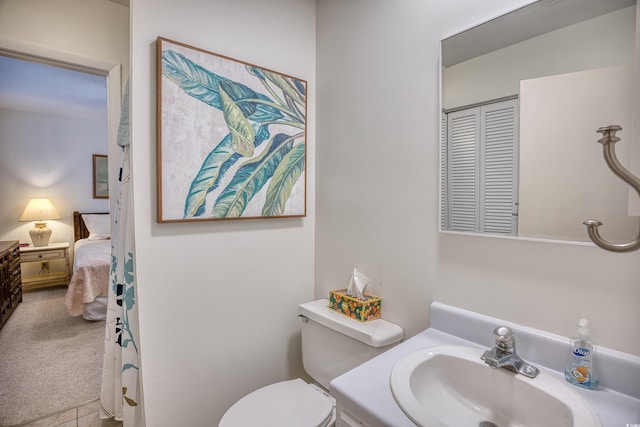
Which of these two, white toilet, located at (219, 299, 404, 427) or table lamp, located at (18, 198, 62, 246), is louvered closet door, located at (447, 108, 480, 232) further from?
table lamp, located at (18, 198, 62, 246)

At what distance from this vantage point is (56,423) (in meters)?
1.83

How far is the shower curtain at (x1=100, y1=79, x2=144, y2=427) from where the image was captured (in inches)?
51.7

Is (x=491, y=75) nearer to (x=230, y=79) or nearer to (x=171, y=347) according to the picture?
(x=230, y=79)

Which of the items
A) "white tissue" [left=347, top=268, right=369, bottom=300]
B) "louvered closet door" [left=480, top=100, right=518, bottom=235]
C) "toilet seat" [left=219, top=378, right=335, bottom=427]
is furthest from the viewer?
"white tissue" [left=347, top=268, right=369, bottom=300]

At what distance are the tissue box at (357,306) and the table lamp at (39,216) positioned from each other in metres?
4.65

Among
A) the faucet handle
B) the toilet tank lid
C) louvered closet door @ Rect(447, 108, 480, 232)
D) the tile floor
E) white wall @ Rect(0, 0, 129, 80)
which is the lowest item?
the tile floor

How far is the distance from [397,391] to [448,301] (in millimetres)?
501

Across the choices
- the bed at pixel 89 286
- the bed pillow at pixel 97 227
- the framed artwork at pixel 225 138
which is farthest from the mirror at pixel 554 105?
the bed pillow at pixel 97 227

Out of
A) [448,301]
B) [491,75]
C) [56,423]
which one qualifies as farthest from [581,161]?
[56,423]

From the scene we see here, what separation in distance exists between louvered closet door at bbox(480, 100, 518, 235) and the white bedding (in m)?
3.38

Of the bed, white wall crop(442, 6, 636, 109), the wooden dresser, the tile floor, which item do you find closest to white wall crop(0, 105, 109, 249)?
the wooden dresser

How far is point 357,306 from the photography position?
139 centimetres

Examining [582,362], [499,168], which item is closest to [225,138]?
[499,168]

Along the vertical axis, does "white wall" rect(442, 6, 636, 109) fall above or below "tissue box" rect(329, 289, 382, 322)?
above
